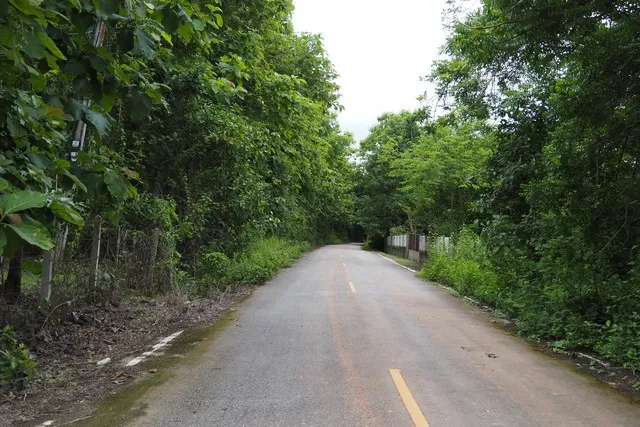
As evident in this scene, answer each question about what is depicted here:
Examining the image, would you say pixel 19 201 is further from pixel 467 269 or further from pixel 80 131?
pixel 467 269

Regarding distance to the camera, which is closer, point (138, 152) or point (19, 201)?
point (19, 201)

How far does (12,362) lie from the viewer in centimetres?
547

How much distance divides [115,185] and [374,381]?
3710 mm

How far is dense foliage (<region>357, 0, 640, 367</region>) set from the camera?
288 inches

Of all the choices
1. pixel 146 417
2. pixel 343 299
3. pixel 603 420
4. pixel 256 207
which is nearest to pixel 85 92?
pixel 146 417

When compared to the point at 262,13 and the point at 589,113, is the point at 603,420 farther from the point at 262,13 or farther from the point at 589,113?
the point at 262,13

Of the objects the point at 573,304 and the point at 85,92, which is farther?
the point at 573,304

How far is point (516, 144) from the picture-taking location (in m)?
13.2

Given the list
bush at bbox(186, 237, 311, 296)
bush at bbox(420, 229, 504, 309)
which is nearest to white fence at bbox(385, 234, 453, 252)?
bush at bbox(420, 229, 504, 309)

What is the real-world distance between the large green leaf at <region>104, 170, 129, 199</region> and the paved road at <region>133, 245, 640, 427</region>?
7.27 feet

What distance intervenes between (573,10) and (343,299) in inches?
327

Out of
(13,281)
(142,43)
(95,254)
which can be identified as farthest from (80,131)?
(142,43)

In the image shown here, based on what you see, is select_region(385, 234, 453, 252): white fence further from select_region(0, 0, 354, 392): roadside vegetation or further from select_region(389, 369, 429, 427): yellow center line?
select_region(389, 369, 429, 427): yellow center line

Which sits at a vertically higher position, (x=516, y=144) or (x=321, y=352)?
(x=516, y=144)
